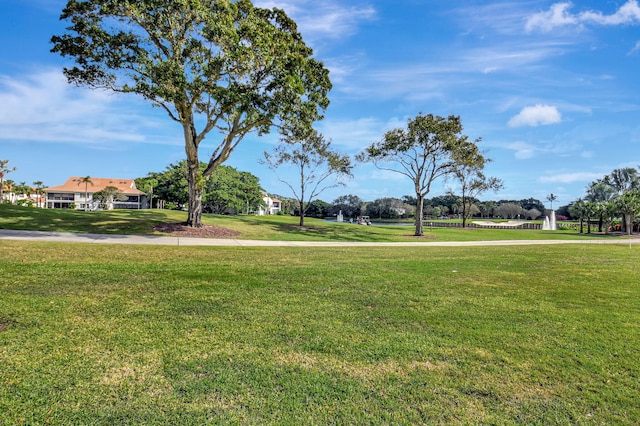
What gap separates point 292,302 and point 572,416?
3752 mm

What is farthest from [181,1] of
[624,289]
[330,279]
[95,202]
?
[95,202]

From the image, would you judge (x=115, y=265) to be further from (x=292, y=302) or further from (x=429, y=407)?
(x=429, y=407)

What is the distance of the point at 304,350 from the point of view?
392 cm

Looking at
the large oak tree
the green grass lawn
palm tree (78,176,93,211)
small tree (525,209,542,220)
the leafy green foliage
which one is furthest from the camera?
small tree (525,209,542,220)

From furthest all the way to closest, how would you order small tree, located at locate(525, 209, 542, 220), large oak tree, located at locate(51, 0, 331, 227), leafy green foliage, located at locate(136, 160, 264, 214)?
small tree, located at locate(525, 209, 542, 220) < leafy green foliage, located at locate(136, 160, 264, 214) < large oak tree, located at locate(51, 0, 331, 227)

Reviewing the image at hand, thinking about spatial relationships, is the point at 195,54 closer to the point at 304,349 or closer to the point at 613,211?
the point at 304,349

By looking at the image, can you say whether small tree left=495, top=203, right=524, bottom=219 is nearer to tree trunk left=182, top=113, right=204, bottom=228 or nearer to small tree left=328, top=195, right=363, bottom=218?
small tree left=328, top=195, right=363, bottom=218

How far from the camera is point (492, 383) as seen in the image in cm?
337

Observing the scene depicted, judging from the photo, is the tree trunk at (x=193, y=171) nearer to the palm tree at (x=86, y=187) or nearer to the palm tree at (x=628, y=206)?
the palm tree at (x=628, y=206)

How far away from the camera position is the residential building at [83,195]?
256 feet

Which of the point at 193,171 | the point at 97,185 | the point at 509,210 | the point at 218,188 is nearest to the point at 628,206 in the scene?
the point at 193,171

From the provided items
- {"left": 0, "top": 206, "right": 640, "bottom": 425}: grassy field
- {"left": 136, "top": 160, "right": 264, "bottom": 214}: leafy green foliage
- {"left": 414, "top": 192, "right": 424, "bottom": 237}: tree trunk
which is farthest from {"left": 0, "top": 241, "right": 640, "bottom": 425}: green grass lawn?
{"left": 136, "top": 160, "right": 264, "bottom": 214}: leafy green foliage

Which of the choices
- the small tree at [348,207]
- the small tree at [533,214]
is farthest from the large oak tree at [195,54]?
the small tree at [533,214]

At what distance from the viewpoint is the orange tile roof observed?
3118 inches
